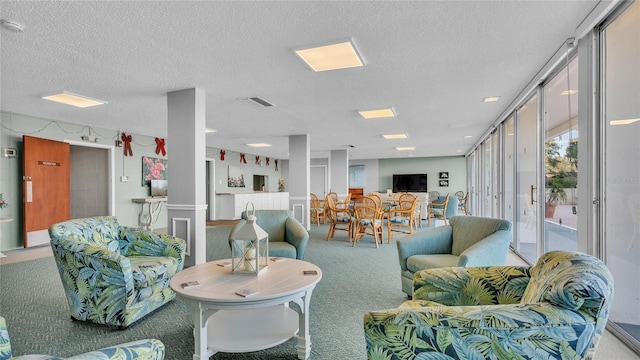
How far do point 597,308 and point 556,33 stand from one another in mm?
2528

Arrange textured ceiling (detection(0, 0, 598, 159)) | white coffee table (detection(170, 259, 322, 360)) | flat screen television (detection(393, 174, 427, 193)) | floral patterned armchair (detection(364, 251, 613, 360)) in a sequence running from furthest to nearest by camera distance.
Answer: flat screen television (detection(393, 174, 427, 193)), textured ceiling (detection(0, 0, 598, 159)), white coffee table (detection(170, 259, 322, 360)), floral patterned armchair (detection(364, 251, 613, 360))

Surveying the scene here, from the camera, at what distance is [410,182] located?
1459 centimetres

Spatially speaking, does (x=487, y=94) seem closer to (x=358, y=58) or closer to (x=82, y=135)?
(x=358, y=58)

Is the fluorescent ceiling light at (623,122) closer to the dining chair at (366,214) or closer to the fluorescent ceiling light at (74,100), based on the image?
the dining chair at (366,214)

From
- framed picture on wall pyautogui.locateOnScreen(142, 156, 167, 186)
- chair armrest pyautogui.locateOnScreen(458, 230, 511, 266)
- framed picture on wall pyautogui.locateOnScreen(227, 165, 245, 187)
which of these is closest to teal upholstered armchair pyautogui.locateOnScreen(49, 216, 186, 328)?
chair armrest pyautogui.locateOnScreen(458, 230, 511, 266)

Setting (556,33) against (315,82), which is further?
(315,82)

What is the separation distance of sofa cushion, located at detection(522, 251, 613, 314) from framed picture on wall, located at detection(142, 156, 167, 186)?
8.29 meters

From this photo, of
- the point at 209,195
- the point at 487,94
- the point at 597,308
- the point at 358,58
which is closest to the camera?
the point at 597,308

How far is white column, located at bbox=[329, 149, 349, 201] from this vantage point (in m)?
11.1

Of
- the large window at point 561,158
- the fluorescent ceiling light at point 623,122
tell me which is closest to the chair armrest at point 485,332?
the fluorescent ceiling light at point 623,122

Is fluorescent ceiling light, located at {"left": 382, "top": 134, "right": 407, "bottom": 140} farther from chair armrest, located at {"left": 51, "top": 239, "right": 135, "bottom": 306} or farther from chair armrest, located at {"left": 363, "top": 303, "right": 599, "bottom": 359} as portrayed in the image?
chair armrest, located at {"left": 363, "top": 303, "right": 599, "bottom": 359}

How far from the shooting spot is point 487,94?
4.38 metres

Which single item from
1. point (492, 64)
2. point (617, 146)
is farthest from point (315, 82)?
point (617, 146)

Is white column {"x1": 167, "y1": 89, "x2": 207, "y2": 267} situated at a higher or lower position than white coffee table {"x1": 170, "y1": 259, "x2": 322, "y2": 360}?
higher
